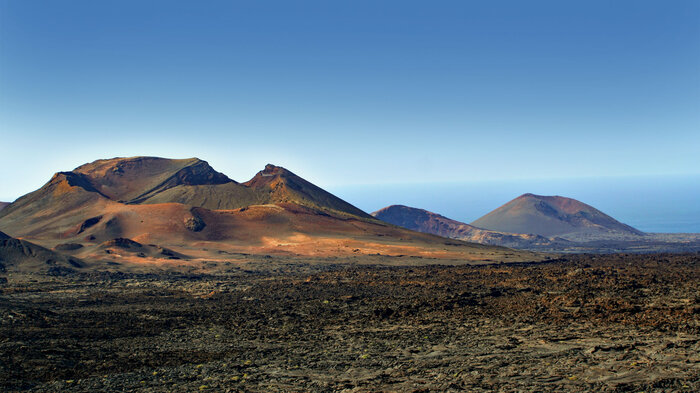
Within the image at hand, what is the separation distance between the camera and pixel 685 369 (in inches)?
482

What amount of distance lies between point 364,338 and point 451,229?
11096cm

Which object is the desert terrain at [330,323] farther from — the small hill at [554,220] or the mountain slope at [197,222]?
the small hill at [554,220]

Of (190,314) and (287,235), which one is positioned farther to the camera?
(287,235)

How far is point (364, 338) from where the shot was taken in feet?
60.2

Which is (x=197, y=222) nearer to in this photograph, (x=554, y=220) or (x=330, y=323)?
(x=330, y=323)

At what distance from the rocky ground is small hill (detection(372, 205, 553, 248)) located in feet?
245

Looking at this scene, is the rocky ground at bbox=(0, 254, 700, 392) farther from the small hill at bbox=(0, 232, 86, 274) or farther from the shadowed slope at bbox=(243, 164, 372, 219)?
the shadowed slope at bbox=(243, 164, 372, 219)

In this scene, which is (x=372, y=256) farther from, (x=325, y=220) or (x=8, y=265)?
(x=8, y=265)

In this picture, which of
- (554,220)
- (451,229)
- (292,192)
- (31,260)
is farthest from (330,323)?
(554,220)

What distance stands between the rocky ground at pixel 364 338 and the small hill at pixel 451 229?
74650 mm

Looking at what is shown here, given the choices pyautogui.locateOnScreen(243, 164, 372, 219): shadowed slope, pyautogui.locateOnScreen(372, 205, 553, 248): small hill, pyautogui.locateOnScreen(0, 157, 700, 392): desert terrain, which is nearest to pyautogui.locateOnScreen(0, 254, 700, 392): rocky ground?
pyautogui.locateOnScreen(0, 157, 700, 392): desert terrain

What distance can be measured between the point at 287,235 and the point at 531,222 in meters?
82.2

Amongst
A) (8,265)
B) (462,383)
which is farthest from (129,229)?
(462,383)

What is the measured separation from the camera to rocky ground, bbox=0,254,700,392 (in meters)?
12.7
